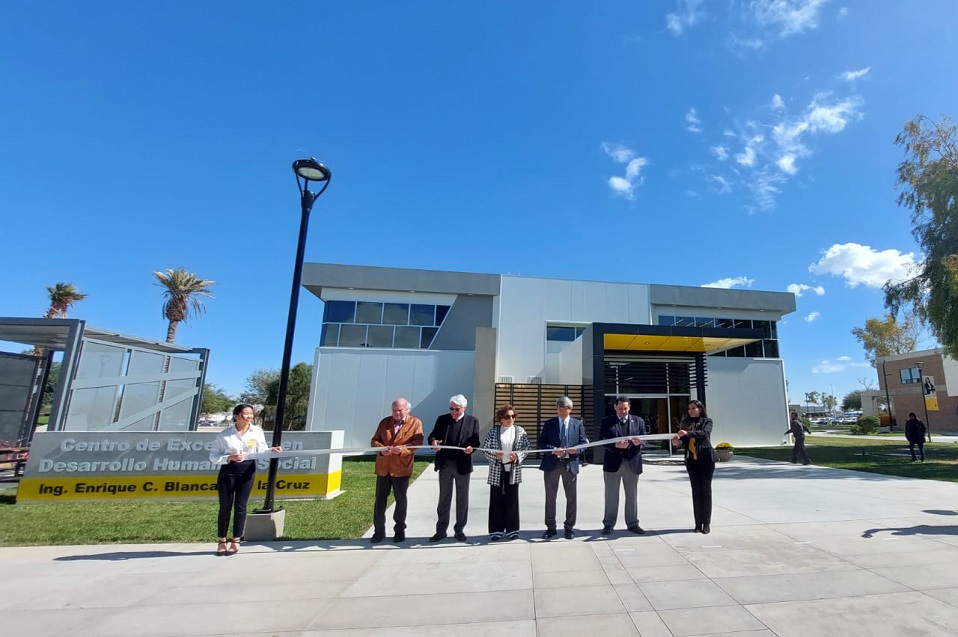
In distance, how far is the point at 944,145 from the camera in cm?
1720

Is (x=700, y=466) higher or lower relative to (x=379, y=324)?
lower

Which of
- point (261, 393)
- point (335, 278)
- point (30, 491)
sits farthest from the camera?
point (261, 393)

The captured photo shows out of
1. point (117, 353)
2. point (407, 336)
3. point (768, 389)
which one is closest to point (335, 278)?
point (407, 336)

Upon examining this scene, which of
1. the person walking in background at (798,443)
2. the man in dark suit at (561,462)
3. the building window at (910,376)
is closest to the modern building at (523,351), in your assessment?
the person walking in background at (798,443)

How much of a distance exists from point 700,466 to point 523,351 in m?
13.8

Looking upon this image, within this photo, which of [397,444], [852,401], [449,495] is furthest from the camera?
[852,401]

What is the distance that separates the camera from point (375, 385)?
1809cm

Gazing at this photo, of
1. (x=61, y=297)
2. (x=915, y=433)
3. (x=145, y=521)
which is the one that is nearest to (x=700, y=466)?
(x=145, y=521)

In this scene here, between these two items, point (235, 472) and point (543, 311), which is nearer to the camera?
point (235, 472)

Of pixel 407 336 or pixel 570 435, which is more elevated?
pixel 407 336

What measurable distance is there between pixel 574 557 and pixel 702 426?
2433mm

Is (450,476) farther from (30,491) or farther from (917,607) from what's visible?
(30,491)

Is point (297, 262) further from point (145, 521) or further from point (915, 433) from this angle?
point (915, 433)

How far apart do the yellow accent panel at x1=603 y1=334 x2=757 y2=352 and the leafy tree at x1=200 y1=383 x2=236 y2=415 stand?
138ft
